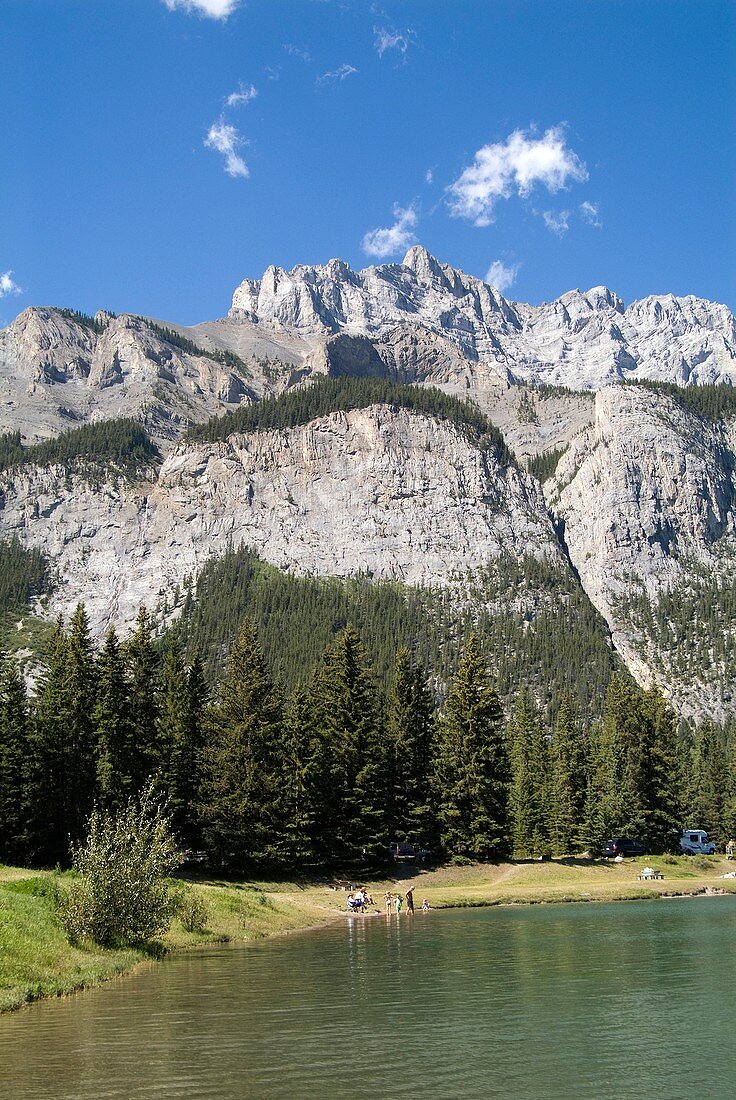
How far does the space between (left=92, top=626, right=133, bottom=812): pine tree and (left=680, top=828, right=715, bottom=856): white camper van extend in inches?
2682

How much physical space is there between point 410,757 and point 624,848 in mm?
28876

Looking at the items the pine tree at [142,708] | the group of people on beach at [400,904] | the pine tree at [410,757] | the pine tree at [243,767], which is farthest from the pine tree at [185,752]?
the pine tree at [410,757]

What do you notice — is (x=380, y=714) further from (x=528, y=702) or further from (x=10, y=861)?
(x=528, y=702)

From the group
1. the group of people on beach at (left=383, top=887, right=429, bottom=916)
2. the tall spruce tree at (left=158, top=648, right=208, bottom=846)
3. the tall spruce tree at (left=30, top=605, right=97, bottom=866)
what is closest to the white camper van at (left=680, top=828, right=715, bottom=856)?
the group of people on beach at (left=383, top=887, right=429, bottom=916)

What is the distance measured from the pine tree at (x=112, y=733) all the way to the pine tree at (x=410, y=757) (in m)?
23.7

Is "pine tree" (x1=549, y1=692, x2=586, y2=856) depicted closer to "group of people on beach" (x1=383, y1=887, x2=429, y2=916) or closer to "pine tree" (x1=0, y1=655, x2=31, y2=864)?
"group of people on beach" (x1=383, y1=887, x2=429, y2=916)

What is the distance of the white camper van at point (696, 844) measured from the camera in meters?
105

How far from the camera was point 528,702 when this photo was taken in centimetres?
12925

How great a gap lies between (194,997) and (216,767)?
4193cm

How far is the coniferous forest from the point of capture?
64688 mm

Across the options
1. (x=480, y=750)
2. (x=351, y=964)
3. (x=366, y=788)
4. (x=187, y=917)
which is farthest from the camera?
(x=480, y=750)

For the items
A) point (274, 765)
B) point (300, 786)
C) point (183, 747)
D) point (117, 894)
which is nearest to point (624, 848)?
point (300, 786)

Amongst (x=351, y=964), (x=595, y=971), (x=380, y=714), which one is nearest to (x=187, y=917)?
(x=351, y=964)

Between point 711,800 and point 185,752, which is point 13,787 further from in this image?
point 711,800
